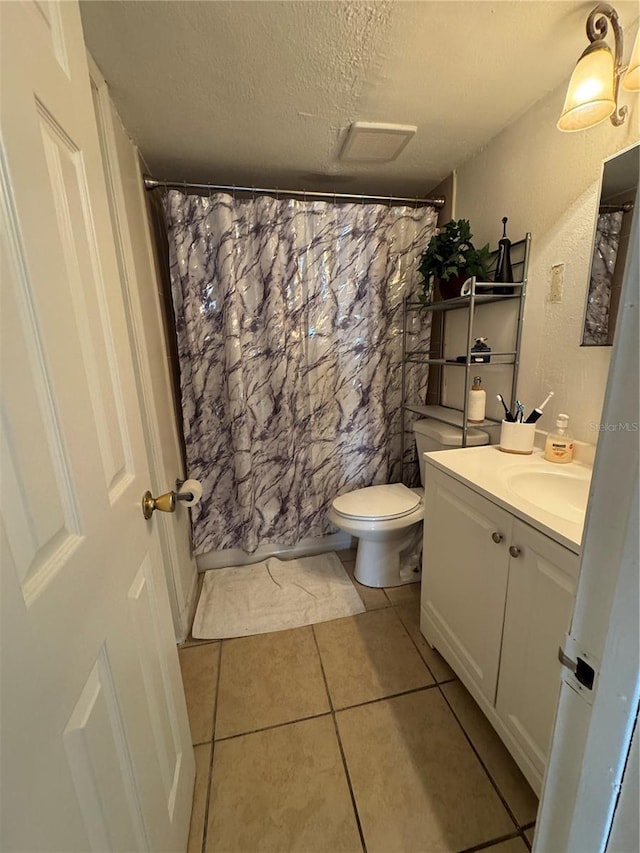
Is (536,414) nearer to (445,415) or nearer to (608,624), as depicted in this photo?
(445,415)

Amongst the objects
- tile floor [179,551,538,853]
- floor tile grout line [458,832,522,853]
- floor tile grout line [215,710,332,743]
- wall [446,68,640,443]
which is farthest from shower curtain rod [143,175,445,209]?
floor tile grout line [458,832,522,853]

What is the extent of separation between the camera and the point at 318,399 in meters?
1.95

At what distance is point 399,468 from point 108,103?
2.04 meters

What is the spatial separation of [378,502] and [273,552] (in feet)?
2.47

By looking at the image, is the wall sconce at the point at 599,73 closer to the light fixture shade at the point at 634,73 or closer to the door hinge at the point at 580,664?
the light fixture shade at the point at 634,73

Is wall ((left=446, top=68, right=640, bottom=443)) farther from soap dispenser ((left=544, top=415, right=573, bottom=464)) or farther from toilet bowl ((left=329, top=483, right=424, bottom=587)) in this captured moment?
toilet bowl ((left=329, top=483, right=424, bottom=587))

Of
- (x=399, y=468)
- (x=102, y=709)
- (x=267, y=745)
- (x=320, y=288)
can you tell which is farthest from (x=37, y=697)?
(x=399, y=468)

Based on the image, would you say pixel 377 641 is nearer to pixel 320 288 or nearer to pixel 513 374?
pixel 513 374

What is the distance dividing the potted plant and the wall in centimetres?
16

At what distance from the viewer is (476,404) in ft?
5.19

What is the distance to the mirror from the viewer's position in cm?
104

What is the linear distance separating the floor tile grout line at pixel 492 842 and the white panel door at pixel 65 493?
2.45ft

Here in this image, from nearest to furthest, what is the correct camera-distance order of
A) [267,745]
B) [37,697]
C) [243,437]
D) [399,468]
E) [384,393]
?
[37,697]
[267,745]
[243,437]
[384,393]
[399,468]

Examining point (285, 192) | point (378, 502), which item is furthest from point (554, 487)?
point (285, 192)
